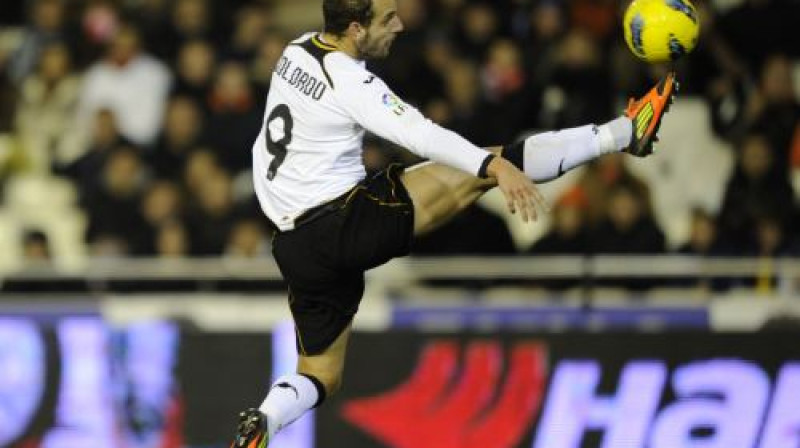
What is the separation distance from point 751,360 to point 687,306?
0.49 m

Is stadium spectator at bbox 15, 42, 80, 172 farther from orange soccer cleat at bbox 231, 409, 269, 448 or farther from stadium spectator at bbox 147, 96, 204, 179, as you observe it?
orange soccer cleat at bbox 231, 409, 269, 448

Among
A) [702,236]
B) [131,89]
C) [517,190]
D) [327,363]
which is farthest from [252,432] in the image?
[131,89]

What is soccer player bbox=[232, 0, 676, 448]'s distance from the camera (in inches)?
329

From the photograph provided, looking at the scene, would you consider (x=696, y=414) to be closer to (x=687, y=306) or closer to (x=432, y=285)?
(x=687, y=306)

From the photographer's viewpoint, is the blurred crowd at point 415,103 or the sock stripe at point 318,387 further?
the blurred crowd at point 415,103

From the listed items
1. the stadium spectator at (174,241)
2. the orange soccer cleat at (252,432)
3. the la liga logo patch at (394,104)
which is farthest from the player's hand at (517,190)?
the stadium spectator at (174,241)

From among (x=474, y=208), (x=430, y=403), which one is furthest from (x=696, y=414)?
(x=474, y=208)

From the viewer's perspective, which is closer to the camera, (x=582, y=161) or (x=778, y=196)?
(x=582, y=161)

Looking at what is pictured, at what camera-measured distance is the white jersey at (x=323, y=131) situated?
26.4ft

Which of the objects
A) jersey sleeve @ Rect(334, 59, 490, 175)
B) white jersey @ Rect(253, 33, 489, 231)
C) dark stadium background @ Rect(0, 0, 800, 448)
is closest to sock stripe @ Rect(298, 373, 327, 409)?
white jersey @ Rect(253, 33, 489, 231)

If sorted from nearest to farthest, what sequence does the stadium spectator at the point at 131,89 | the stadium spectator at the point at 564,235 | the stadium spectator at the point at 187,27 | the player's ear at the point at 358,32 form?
the player's ear at the point at 358,32
the stadium spectator at the point at 564,235
the stadium spectator at the point at 131,89
the stadium spectator at the point at 187,27

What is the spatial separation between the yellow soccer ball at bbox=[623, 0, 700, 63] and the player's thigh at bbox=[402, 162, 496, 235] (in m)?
0.89

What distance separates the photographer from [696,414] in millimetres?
10523

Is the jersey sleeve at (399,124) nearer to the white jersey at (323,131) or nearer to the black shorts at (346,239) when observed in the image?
the white jersey at (323,131)
